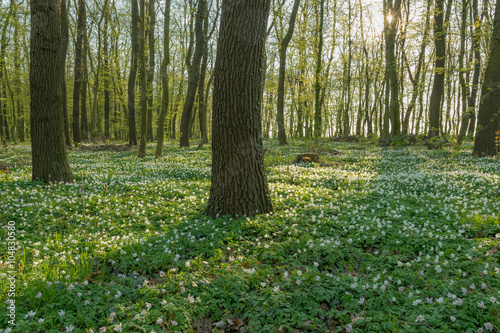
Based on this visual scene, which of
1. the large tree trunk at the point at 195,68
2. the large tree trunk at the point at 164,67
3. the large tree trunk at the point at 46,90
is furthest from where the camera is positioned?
the large tree trunk at the point at 195,68

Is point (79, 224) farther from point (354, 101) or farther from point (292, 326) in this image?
point (354, 101)

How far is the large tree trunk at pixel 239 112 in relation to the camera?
5449 mm

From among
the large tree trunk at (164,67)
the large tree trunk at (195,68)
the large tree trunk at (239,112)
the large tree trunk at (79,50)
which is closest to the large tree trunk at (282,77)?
the large tree trunk at (195,68)

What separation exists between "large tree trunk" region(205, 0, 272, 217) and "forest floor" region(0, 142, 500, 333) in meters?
0.60

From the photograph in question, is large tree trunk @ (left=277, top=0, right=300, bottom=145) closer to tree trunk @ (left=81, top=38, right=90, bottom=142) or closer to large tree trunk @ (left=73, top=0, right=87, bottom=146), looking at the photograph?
large tree trunk @ (left=73, top=0, right=87, bottom=146)

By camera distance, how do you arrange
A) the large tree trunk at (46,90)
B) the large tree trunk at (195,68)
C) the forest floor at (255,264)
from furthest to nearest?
1. the large tree trunk at (195,68)
2. the large tree trunk at (46,90)
3. the forest floor at (255,264)

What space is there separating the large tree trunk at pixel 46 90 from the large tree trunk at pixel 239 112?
17.7 ft

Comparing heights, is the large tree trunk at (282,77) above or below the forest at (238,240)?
above

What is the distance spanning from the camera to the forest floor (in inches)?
117

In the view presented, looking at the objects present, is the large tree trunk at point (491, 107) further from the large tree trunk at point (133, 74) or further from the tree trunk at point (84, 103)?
the tree trunk at point (84, 103)

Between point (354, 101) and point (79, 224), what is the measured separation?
52.6 meters

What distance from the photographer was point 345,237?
506 centimetres

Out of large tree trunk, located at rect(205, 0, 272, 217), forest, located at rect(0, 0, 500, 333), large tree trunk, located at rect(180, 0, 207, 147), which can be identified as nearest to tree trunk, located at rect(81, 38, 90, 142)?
large tree trunk, located at rect(180, 0, 207, 147)

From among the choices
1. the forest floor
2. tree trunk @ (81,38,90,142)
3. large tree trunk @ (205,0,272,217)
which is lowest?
the forest floor
